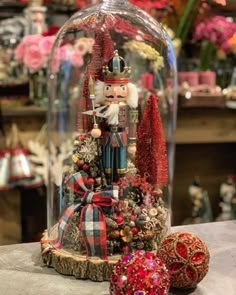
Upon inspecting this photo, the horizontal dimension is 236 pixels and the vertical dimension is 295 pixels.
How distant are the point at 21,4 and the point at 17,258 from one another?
1.82 metres

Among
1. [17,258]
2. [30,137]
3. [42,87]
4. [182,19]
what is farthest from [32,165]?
Result: [17,258]

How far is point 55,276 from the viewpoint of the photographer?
2.97ft

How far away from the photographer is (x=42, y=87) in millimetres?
Answer: 2225

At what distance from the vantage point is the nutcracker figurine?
0.92 meters

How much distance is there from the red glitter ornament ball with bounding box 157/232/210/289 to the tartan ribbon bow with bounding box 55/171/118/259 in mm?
111

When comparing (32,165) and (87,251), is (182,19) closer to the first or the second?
(32,165)

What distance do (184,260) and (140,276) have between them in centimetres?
11

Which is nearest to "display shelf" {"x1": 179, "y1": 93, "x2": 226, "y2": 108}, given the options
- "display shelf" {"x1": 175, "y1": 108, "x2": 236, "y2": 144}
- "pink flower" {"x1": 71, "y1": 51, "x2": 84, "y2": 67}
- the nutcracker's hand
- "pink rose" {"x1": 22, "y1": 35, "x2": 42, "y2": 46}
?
"display shelf" {"x1": 175, "y1": 108, "x2": 236, "y2": 144}

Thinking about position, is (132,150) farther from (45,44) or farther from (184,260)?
(45,44)

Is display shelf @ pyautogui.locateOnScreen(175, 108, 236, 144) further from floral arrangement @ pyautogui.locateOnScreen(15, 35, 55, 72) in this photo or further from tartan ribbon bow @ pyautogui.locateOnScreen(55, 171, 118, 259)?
tartan ribbon bow @ pyautogui.locateOnScreen(55, 171, 118, 259)

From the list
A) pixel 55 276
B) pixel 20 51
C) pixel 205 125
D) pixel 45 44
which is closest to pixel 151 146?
pixel 55 276

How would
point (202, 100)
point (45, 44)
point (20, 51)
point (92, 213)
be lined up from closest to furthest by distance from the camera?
1. point (92, 213)
2. point (45, 44)
3. point (20, 51)
4. point (202, 100)

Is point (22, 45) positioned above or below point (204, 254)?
above

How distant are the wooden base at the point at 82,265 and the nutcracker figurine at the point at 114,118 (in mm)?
134
